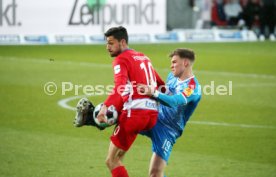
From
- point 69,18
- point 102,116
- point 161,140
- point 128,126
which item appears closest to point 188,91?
point 161,140

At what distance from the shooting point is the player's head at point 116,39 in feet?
27.3

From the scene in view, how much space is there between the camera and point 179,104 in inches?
324

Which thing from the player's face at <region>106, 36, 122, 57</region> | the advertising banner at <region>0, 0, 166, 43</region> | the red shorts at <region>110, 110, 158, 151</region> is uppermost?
the player's face at <region>106, 36, 122, 57</region>

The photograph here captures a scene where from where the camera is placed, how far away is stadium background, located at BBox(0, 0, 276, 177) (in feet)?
35.4

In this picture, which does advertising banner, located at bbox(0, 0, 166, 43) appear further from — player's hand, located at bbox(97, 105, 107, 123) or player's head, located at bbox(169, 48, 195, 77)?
player's hand, located at bbox(97, 105, 107, 123)

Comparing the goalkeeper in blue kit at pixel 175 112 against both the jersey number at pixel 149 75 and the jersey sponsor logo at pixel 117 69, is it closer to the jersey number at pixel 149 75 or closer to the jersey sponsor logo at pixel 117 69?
the jersey number at pixel 149 75

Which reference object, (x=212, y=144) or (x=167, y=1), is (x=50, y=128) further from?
(x=167, y=1)

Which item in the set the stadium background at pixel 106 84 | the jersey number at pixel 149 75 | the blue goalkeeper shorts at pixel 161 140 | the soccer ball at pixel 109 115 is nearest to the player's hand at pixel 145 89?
the jersey number at pixel 149 75

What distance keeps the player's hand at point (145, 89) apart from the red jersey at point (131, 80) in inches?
4.5

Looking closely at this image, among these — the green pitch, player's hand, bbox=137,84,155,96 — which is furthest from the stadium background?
player's hand, bbox=137,84,155,96

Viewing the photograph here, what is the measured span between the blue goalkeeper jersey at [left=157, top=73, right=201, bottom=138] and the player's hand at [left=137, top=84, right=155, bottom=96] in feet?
0.83

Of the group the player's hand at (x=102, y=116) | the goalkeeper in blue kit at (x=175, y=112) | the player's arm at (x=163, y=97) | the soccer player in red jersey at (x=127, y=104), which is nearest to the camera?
the player's hand at (x=102, y=116)

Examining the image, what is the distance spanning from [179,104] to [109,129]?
5.47 m

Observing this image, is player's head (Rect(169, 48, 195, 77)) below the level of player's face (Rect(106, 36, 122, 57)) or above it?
below
